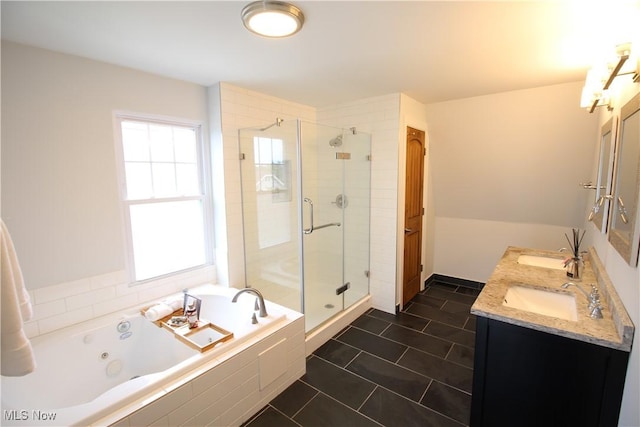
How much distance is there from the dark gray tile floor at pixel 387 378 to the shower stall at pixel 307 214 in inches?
16.8

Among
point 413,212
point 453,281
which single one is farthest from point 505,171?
point 453,281

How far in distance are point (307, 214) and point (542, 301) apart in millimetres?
2167

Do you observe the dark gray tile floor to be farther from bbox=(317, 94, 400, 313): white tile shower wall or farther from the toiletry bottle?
the toiletry bottle

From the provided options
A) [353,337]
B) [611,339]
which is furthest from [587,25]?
[353,337]

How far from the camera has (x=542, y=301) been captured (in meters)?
1.92

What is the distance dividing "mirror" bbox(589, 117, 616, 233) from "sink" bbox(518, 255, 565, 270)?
1.71ft

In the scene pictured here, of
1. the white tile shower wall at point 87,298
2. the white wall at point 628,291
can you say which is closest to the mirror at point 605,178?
the white wall at point 628,291

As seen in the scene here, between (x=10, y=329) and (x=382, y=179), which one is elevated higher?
(x=382, y=179)

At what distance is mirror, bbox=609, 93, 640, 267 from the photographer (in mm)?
1243

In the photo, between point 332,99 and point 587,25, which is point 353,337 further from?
point 587,25

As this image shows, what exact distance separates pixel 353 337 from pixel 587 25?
113 inches

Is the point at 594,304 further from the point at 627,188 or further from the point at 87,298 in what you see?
the point at 87,298

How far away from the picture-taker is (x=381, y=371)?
94.1 inches

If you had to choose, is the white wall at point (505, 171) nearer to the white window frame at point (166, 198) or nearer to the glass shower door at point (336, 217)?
the glass shower door at point (336, 217)
